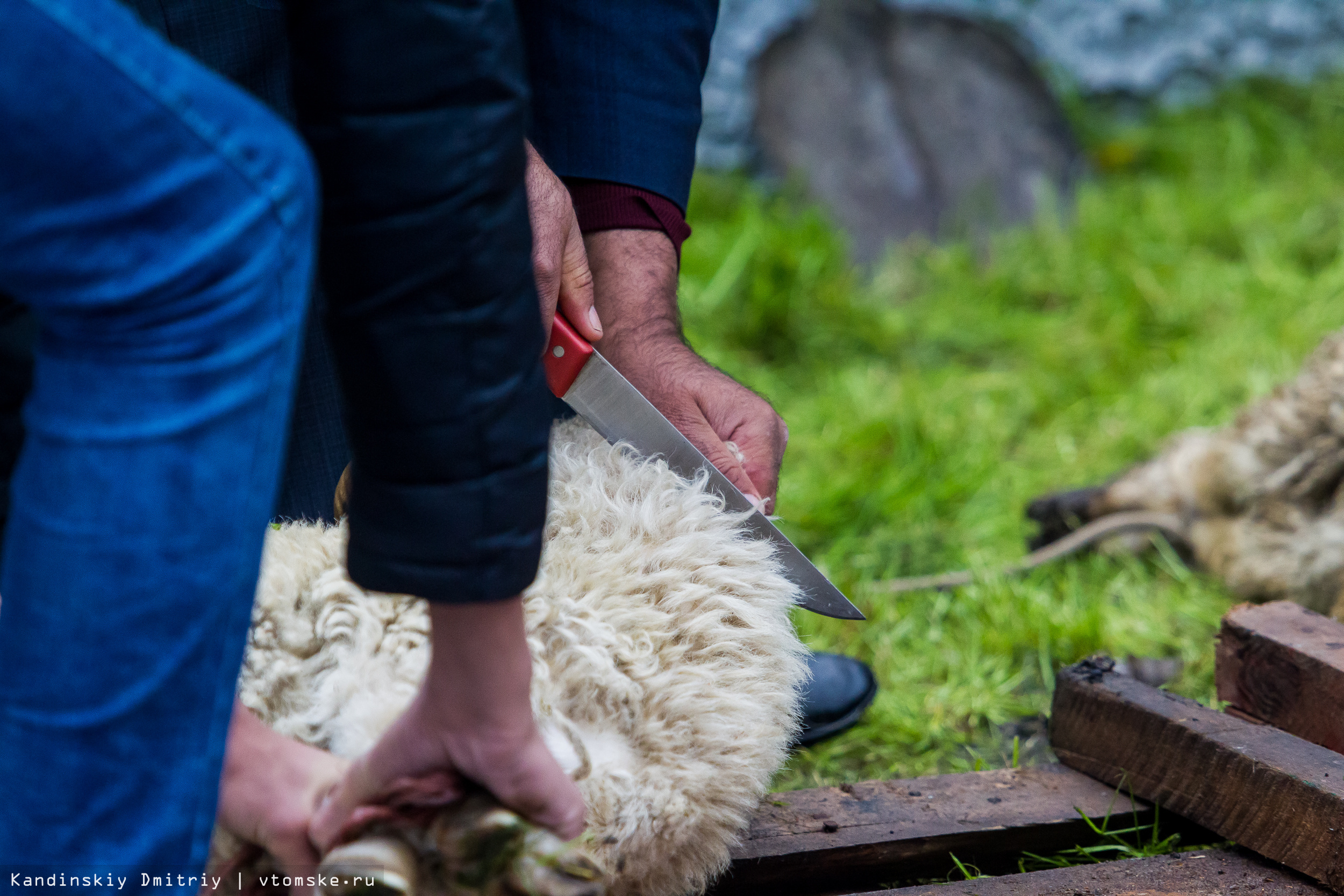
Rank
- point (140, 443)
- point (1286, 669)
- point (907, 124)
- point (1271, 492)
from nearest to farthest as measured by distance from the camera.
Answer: point (140, 443)
point (1286, 669)
point (1271, 492)
point (907, 124)

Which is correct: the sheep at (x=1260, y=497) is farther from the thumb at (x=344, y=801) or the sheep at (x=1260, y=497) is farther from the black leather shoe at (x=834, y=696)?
the thumb at (x=344, y=801)

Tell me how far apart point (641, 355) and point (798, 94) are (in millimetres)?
2831

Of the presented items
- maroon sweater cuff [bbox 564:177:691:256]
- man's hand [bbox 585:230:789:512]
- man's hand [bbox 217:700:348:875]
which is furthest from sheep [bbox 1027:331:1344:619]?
man's hand [bbox 217:700:348:875]

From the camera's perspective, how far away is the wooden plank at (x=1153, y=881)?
3.42 ft

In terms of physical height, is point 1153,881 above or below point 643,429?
below

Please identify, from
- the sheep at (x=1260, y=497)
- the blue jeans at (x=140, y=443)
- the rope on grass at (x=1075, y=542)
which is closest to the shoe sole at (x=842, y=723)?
the rope on grass at (x=1075, y=542)

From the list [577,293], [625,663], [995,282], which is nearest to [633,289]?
[577,293]

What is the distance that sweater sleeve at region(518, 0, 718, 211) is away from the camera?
4.41 ft

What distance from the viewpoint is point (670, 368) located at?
1283 millimetres

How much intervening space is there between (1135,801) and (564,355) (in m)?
0.82

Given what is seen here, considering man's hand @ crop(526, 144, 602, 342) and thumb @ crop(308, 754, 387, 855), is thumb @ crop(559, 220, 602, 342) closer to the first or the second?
man's hand @ crop(526, 144, 602, 342)

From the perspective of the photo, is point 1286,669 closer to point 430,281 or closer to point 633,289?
point 633,289

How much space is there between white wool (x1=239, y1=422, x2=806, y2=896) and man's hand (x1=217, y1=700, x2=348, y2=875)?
0.19ft

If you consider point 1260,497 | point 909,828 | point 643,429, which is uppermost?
point 643,429
